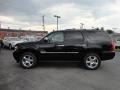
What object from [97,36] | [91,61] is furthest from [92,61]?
[97,36]

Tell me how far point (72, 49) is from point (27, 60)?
86.3 inches

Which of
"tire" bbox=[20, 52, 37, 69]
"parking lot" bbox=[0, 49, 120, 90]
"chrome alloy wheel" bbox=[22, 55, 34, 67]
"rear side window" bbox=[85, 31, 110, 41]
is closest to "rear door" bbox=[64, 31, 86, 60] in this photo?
"rear side window" bbox=[85, 31, 110, 41]

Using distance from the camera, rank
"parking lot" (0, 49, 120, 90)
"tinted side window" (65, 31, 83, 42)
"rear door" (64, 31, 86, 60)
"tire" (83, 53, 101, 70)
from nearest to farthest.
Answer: "parking lot" (0, 49, 120, 90) < "tire" (83, 53, 101, 70) < "rear door" (64, 31, 86, 60) < "tinted side window" (65, 31, 83, 42)

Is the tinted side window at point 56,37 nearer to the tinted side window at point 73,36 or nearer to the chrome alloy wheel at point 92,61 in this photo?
→ the tinted side window at point 73,36

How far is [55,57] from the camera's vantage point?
9.77 meters

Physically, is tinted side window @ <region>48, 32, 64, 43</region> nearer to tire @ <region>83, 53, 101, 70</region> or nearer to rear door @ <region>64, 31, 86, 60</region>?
rear door @ <region>64, 31, 86, 60</region>

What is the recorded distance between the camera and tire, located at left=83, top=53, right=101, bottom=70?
9570mm

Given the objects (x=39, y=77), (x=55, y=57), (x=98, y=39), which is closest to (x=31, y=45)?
(x=55, y=57)

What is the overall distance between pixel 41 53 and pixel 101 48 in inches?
111

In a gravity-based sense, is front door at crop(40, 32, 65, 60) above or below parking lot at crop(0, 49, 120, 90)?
above

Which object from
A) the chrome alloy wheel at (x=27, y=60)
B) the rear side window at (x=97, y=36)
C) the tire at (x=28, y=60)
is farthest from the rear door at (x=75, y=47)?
the chrome alloy wheel at (x=27, y=60)

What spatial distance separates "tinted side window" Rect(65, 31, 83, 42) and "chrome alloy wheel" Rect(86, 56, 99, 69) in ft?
3.17

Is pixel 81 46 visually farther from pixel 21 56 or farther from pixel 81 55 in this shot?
pixel 21 56

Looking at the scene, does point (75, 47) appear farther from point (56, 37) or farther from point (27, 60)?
point (27, 60)
